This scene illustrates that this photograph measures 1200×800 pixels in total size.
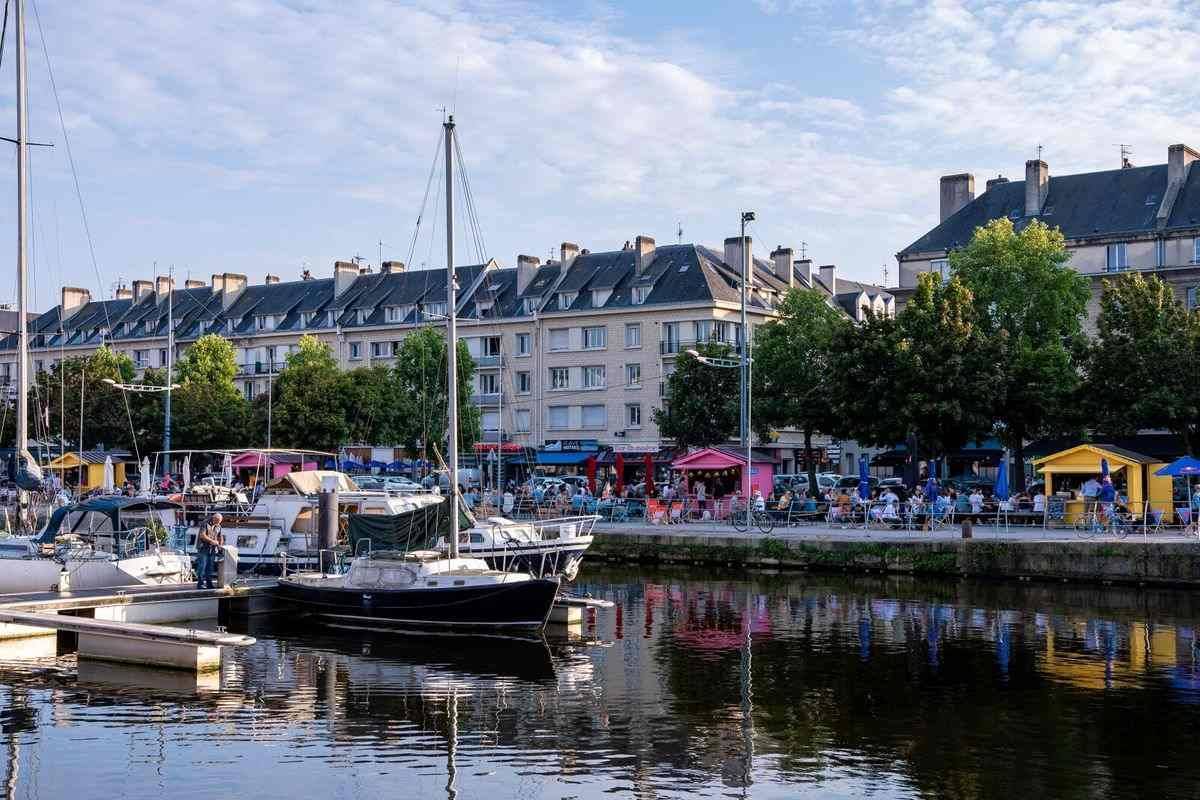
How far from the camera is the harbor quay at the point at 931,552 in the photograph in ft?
116

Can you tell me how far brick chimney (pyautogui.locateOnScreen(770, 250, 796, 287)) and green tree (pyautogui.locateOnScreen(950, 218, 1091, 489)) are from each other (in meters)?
22.2

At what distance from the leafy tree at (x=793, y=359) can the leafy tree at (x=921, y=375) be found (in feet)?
17.1

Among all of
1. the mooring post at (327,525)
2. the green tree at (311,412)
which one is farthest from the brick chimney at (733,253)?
the mooring post at (327,525)

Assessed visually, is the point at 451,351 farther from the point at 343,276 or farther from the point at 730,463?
the point at 343,276

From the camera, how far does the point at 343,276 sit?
92375mm

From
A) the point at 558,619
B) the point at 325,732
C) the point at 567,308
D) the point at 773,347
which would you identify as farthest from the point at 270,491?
the point at 567,308

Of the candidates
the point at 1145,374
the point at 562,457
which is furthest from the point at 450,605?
the point at 562,457

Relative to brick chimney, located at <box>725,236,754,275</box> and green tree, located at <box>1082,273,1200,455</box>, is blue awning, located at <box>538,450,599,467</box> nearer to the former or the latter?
brick chimney, located at <box>725,236,754,275</box>

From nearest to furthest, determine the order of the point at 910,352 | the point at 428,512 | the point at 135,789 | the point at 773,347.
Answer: the point at 135,789
the point at 428,512
the point at 910,352
the point at 773,347

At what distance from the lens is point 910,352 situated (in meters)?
48.2

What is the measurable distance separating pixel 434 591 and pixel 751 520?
64.6 ft

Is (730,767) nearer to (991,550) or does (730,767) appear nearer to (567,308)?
(991,550)

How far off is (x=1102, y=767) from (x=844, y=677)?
657 cm

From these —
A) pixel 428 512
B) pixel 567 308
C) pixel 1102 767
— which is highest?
pixel 567 308
